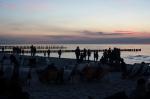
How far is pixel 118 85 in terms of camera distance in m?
19.1

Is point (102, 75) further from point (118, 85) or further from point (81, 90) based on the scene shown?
point (81, 90)

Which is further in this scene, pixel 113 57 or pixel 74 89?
pixel 113 57

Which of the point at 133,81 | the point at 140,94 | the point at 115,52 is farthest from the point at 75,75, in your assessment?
the point at 115,52

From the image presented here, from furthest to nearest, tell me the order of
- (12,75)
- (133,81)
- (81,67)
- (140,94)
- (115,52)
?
(115,52) < (133,81) < (81,67) < (12,75) < (140,94)

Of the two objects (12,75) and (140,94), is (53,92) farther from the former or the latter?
(140,94)

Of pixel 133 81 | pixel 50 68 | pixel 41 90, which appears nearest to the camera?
pixel 41 90

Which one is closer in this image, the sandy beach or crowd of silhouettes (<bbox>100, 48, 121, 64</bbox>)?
the sandy beach

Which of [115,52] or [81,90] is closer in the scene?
[81,90]

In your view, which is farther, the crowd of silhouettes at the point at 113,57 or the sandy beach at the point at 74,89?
the crowd of silhouettes at the point at 113,57

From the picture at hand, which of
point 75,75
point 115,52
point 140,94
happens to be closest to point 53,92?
point 75,75

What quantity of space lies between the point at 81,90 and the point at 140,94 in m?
6.23

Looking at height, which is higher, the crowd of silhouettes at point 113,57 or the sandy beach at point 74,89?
the crowd of silhouettes at point 113,57

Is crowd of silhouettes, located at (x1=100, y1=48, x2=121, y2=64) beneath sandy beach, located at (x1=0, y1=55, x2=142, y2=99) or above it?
above

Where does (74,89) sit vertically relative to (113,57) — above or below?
below
